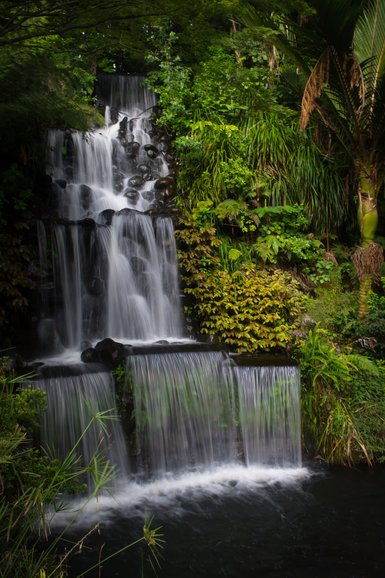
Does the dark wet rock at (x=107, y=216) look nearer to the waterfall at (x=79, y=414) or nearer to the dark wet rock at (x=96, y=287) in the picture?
the dark wet rock at (x=96, y=287)

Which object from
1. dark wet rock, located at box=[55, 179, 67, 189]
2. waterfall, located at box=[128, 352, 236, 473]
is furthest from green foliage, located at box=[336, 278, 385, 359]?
dark wet rock, located at box=[55, 179, 67, 189]

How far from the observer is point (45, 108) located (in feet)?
21.0

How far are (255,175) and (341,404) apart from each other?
465cm

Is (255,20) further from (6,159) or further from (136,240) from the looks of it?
(6,159)

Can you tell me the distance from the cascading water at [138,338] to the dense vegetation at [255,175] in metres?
0.43

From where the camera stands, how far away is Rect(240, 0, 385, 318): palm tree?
7355 mm

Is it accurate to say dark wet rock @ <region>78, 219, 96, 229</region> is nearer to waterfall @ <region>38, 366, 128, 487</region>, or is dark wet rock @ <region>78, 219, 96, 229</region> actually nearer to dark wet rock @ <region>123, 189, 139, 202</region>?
dark wet rock @ <region>123, 189, 139, 202</region>

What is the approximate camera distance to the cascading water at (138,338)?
6.38m

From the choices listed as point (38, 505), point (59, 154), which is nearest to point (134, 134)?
point (59, 154)

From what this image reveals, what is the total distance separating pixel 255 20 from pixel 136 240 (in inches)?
149

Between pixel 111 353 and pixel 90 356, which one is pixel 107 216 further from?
pixel 111 353

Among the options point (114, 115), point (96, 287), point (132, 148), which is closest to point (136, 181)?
point (132, 148)

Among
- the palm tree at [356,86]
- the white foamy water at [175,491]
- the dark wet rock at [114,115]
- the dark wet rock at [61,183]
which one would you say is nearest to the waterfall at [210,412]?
the white foamy water at [175,491]

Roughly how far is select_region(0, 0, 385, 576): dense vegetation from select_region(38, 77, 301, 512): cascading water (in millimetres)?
427
